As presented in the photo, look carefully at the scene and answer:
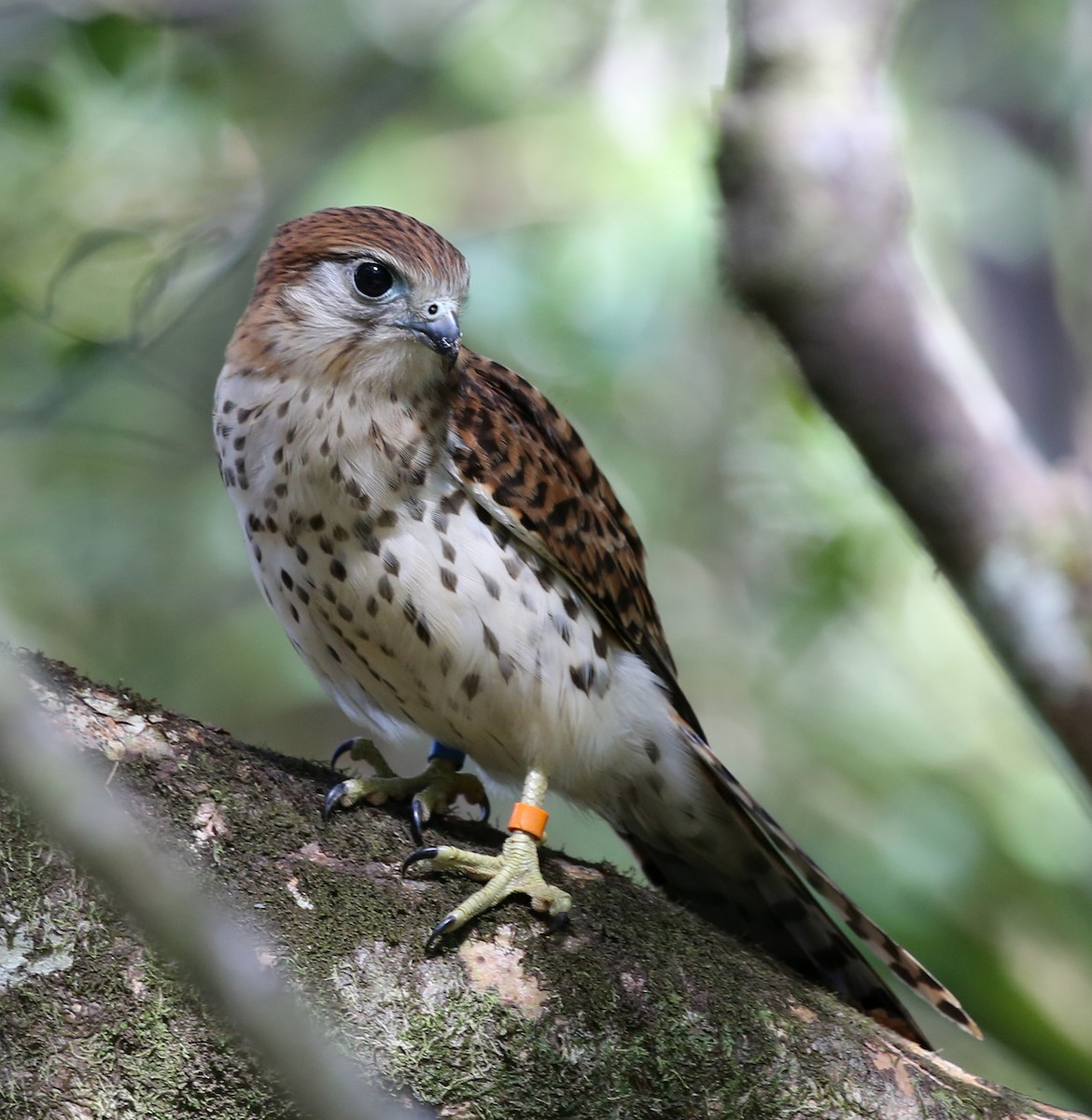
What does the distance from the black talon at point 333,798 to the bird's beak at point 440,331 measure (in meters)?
0.83

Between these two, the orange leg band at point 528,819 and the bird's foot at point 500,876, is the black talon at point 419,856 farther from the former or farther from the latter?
the orange leg band at point 528,819

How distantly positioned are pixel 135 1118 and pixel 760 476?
3.48m

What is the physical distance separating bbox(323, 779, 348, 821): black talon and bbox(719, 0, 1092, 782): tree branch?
3.87ft

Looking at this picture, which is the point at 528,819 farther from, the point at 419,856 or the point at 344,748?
the point at 344,748

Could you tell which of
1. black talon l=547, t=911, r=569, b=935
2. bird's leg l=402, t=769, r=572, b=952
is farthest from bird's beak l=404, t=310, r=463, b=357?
black talon l=547, t=911, r=569, b=935

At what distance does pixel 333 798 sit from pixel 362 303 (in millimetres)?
976

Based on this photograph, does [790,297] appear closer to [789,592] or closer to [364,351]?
[364,351]

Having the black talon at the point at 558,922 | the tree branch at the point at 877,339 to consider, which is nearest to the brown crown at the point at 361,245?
the tree branch at the point at 877,339

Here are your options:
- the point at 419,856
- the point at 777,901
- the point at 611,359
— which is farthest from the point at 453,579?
the point at 611,359

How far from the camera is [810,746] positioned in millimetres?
4781

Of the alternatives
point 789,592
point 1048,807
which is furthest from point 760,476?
point 1048,807

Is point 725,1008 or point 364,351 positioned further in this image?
point 364,351

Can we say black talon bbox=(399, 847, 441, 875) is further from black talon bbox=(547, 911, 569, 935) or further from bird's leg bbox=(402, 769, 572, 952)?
black talon bbox=(547, 911, 569, 935)

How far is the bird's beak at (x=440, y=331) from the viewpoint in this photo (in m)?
2.52
